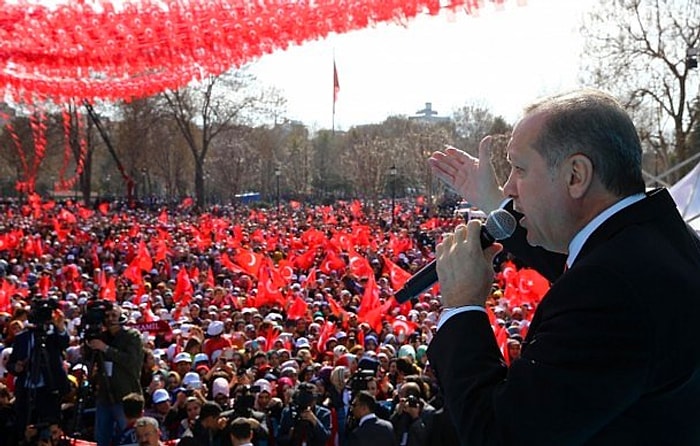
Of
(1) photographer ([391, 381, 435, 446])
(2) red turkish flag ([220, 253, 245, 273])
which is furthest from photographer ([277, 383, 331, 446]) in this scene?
(2) red turkish flag ([220, 253, 245, 273])

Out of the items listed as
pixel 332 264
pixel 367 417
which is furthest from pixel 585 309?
pixel 332 264

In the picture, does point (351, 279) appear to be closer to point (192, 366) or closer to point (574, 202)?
point (192, 366)

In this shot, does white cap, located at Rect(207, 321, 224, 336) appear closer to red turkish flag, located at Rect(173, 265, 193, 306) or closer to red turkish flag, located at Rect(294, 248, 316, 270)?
red turkish flag, located at Rect(173, 265, 193, 306)

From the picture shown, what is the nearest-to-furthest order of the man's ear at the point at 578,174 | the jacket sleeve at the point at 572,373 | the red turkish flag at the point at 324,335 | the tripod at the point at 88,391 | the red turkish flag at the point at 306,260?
the jacket sleeve at the point at 572,373 → the man's ear at the point at 578,174 → the tripod at the point at 88,391 → the red turkish flag at the point at 324,335 → the red turkish flag at the point at 306,260

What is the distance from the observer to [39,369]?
25.1 feet

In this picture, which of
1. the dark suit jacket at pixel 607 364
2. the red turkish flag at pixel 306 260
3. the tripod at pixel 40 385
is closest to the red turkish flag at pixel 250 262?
Answer: the red turkish flag at pixel 306 260

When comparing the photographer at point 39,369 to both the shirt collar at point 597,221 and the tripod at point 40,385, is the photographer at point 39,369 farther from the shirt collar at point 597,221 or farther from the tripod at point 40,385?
the shirt collar at point 597,221

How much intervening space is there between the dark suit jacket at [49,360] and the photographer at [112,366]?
1.34 feet

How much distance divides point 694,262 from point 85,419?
8.04 metres

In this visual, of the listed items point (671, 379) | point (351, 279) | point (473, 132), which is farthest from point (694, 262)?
point (473, 132)

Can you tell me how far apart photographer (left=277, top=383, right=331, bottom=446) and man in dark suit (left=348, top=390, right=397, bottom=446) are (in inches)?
19.0

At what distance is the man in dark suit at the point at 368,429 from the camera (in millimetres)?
6129

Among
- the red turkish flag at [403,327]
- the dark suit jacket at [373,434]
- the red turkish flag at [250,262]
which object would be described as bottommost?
the red turkish flag at [403,327]

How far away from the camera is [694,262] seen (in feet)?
4.81
